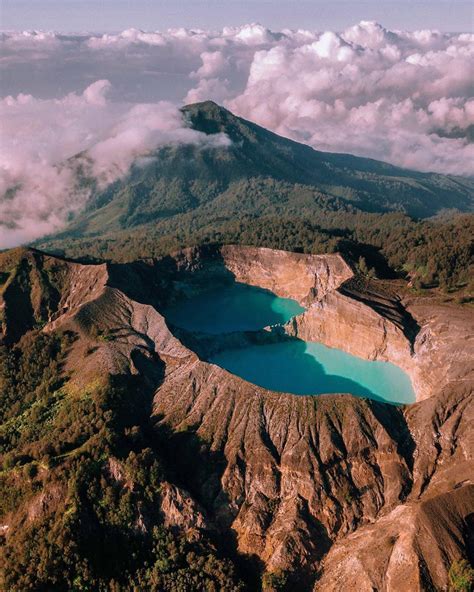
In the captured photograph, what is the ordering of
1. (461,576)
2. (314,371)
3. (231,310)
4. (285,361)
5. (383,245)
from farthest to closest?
1. (383,245)
2. (231,310)
3. (285,361)
4. (314,371)
5. (461,576)

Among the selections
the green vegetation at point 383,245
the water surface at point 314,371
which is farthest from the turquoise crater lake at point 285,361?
the green vegetation at point 383,245

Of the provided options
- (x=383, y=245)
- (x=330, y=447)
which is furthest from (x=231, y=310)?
(x=330, y=447)

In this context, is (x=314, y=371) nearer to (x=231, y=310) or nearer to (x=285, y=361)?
(x=285, y=361)

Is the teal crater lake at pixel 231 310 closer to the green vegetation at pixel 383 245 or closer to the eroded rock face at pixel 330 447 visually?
the green vegetation at pixel 383 245

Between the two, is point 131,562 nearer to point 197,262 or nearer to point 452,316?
point 452,316

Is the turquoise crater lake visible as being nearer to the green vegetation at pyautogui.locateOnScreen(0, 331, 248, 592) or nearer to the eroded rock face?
the eroded rock face

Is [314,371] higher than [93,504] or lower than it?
higher

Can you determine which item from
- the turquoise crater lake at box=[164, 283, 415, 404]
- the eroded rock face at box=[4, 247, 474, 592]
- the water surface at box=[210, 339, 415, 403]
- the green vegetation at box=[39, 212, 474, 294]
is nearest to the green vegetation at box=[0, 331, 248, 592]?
the eroded rock face at box=[4, 247, 474, 592]

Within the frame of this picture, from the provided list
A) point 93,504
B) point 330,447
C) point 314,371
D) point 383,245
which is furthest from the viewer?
point 383,245
